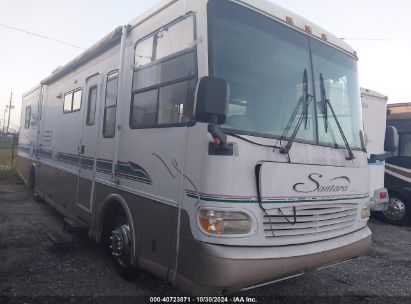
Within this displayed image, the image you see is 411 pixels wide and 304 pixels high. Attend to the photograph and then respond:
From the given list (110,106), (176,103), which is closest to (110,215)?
(110,106)

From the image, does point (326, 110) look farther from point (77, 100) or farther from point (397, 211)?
point (397, 211)

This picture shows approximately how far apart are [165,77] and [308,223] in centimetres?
206

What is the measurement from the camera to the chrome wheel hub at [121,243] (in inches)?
156

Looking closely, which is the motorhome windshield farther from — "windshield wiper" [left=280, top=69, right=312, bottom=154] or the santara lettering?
the santara lettering

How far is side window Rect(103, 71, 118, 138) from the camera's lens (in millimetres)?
4508

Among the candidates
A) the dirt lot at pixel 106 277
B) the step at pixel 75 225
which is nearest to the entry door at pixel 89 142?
the step at pixel 75 225

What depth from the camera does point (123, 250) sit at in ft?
13.2

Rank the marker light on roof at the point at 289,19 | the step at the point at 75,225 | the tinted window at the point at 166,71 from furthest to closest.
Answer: the step at the point at 75,225
the marker light on roof at the point at 289,19
the tinted window at the point at 166,71

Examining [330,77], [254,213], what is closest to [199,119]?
[254,213]

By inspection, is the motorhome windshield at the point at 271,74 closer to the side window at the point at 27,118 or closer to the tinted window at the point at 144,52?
the tinted window at the point at 144,52

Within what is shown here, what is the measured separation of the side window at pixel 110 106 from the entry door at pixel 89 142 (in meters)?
0.27

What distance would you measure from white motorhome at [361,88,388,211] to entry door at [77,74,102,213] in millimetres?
5968

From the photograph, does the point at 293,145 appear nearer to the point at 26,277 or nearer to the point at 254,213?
the point at 254,213

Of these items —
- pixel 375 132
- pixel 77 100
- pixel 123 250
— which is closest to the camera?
pixel 123 250
